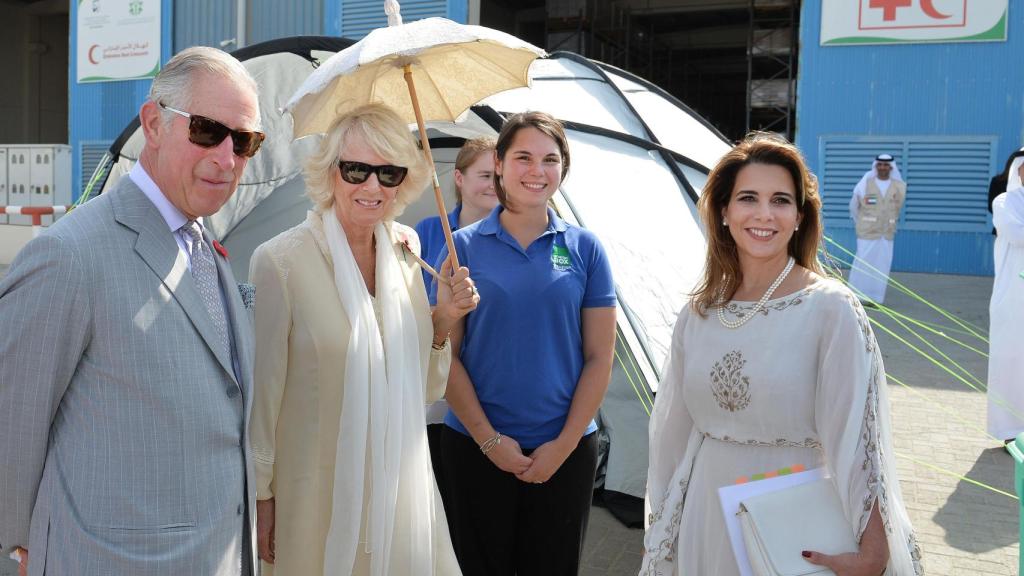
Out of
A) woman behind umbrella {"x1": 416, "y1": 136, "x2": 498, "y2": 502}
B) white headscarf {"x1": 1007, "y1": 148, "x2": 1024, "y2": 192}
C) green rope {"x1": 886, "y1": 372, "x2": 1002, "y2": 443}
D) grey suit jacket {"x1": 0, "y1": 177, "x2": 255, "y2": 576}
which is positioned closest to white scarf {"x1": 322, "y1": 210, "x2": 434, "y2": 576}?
grey suit jacket {"x1": 0, "y1": 177, "x2": 255, "y2": 576}

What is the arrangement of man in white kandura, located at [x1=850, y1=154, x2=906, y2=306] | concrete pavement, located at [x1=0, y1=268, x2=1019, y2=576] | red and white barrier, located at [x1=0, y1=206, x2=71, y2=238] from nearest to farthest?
1. concrete pavement, located at [x1=0, y1=268, x2=1019, y2=576]
2. man in white kandura, located at [x1=850, y1=154, x2=906, y2=306]
3. red and white barrier, located at [x1=0, y1=206, x2=71, y2=238]

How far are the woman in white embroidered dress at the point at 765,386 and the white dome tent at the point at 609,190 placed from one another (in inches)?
62.6

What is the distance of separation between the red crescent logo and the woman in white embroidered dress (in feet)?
36.3

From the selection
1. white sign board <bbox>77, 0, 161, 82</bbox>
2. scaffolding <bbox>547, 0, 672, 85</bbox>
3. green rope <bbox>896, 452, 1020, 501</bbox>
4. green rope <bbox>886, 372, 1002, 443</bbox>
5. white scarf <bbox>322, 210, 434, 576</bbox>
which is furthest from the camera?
scaffolding <bbox>547, 0, 672, 85</bbox>

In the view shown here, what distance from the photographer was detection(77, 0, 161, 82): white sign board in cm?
1540

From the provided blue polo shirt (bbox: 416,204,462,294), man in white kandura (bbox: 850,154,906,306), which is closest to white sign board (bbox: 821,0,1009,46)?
man in white kandura (bbox: 850,154,906,306)

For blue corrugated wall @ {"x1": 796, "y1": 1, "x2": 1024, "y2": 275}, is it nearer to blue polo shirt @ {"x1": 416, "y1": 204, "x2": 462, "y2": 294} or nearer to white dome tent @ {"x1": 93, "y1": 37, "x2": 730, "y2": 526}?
white dome tent @ {"x1": 93, "y1": 37, "x2": 730, "y2": 526}

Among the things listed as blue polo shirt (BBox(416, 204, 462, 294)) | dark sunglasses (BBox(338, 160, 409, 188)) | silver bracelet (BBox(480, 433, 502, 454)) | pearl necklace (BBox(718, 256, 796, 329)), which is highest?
dark sunglasses (BBox(338, 160, 409, 188))

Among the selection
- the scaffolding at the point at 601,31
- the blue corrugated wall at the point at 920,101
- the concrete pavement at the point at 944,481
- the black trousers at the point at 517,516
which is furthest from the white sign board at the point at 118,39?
the black trousers at the point at 517,516

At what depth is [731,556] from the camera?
1878mm

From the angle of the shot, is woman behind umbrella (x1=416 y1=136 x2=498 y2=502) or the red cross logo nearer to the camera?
woman behind umbrella (x1=416 y1=136 x2=498 y2=502)

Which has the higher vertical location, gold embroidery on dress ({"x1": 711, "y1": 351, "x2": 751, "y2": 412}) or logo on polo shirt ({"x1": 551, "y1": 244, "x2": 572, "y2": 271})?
logo on polo shirt ({"x1": 551, "y1": 244, "x2": 572, "y2": 271})

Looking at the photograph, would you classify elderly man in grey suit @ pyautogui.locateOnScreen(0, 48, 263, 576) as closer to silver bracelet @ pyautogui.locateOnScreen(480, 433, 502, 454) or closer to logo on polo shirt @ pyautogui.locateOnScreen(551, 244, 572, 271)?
silver bracelet @ pyautogui.locateOnScreen(480, 433, 502, 454)

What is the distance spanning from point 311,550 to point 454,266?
2.50ft
